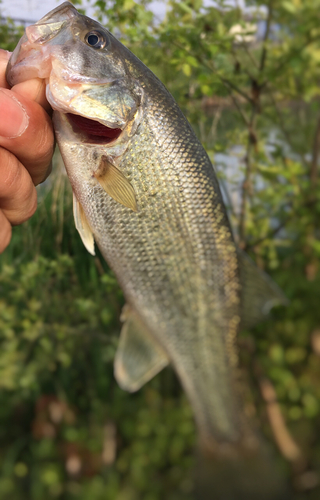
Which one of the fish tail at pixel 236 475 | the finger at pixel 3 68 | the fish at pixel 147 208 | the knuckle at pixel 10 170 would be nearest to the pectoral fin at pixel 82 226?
the fish at pixel 147 208

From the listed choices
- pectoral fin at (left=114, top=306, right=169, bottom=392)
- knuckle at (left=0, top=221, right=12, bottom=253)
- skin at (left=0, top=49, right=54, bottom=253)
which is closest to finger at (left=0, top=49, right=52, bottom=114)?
skin at (left=0, top=49, right=54, bottom=253)

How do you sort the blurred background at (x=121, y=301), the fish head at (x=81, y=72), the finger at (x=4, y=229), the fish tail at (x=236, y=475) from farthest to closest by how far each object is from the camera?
1. the blurred background at (x=121, y=301)
2. the fish tail at (x=236, y=475)
3. the finger at (x=4, y=229)
4. the fish head at (x=81, y=72)

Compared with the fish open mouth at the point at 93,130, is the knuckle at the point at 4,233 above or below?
below

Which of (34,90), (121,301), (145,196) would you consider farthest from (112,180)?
(121,301)

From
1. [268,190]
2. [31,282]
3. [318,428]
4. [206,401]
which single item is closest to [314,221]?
[268,190]

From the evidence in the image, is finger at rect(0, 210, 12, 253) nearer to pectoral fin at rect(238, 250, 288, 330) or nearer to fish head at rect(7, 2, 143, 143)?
fish head at rect(7, 2, 143, 143)

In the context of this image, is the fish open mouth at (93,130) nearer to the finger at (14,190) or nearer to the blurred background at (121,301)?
the finger at (14,190)

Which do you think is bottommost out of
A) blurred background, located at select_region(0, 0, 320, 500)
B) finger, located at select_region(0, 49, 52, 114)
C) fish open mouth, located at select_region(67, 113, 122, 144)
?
blurred background, located at select_region(0, 0, 320, 500)
